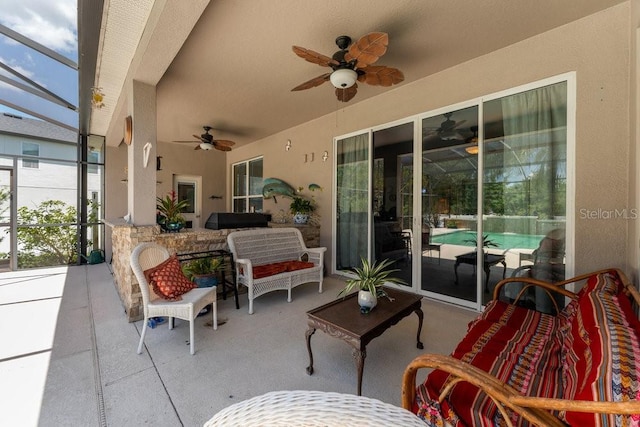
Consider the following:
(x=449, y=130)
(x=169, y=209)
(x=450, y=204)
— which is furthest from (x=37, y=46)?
(x=450, y=204)

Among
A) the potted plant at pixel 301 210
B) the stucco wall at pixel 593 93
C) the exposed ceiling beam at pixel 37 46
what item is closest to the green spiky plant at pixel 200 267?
the potted plant at pixel 301 210

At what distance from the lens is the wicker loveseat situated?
814 millimetres

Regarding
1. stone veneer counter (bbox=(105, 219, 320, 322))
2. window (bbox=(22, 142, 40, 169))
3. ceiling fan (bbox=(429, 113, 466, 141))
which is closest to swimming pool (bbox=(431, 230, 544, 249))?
ceiling fan (bbox=(429, 113, 466, 141))

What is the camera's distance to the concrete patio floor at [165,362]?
5.41 ft

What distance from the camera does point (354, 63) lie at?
2443mm

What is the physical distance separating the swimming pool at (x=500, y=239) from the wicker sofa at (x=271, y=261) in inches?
66.2

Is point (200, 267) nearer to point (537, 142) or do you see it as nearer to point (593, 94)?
point (537, 142)

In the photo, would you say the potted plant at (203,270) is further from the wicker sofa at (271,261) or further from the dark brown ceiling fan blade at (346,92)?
the dark brown ceiling fan blade at (346,92)

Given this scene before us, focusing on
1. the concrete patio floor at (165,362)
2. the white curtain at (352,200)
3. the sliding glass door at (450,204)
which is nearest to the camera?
the concrete patio floor at (165,362)

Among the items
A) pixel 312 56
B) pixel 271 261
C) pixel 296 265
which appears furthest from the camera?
pixel 271 261

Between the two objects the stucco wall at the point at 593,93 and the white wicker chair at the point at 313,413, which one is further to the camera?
the stucco wall at the point at 593,93

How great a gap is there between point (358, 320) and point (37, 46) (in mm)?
4554

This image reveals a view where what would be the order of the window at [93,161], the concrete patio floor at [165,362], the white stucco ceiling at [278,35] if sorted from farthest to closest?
the window at [93,161] → the white stucco ceiling at [278,35] → the concrete patio floor at [165,362]

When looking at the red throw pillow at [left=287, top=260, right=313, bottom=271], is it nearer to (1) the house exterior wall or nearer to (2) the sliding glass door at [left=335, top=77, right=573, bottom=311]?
(2) the sliding glass door at [left=335, top=77, right=573, bottom=311]
